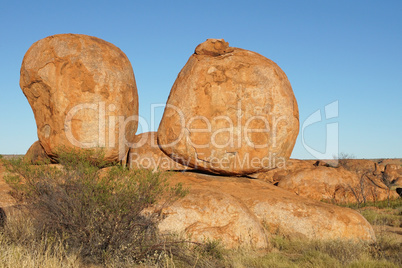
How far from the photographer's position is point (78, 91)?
909 centimetres

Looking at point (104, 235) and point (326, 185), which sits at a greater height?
point (104, 235)

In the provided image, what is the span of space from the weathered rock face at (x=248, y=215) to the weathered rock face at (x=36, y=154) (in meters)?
3.39

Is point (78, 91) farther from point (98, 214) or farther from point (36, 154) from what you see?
point (98, 214)

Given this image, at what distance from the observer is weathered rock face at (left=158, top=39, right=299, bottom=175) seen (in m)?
9.42

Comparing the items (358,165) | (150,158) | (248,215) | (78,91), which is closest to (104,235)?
(248,215)

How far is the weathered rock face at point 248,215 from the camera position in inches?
303

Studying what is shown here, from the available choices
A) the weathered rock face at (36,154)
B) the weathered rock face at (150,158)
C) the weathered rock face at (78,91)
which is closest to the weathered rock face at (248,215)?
the weathered rock face at (150,158)

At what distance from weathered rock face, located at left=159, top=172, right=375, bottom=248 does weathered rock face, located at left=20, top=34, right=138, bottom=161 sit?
2035mm

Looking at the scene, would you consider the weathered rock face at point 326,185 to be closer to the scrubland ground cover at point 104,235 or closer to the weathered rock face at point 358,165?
the scrubland ground cover at point 104,235

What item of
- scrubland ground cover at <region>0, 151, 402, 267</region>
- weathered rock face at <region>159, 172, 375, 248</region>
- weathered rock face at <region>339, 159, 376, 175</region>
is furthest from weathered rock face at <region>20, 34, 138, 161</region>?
weathered rock face at <region>339, 159, 376, 175</region>

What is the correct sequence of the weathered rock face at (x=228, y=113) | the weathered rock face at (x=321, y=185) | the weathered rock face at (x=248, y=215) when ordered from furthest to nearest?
the weathered rock face at (x=321, y=185) < the weathered rock face at (x=228, y=113) < the weathered rock face at (x=248, y=215)

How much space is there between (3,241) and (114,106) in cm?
388

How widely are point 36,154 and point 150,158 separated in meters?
3.26

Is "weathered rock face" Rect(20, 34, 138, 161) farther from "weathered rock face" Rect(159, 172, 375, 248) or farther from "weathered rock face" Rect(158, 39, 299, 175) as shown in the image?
"weathered rock face" Rect(159, 172, 375, 248)
